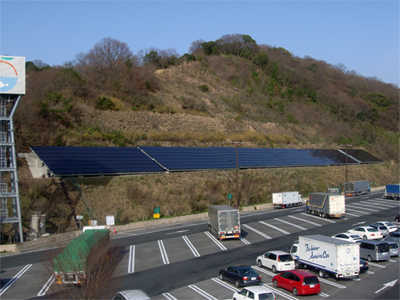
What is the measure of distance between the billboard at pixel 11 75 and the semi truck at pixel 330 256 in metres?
26.2

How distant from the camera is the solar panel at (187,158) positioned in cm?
4820

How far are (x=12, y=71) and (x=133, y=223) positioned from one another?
1834 cm

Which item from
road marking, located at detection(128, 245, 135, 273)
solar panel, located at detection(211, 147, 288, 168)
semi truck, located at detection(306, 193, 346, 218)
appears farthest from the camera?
solar panel, located at detection(211, 147, 288, 168)

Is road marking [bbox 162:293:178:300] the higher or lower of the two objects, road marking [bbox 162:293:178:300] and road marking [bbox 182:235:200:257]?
the higher

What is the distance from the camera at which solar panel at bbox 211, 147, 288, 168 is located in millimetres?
55750

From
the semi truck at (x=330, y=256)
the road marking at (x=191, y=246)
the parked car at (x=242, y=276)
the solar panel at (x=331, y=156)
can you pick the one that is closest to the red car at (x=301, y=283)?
the parked car at (x=242, y=276)

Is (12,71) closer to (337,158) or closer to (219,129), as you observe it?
(219,129)

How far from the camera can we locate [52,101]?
53.2 metres

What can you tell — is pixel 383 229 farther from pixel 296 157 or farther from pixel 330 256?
pixel 296 157

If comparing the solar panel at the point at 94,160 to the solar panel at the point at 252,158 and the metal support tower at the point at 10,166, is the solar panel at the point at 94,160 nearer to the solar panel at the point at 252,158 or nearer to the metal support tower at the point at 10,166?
the metal support tower at the point at 10,166

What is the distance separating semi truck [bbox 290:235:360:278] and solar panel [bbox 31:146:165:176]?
26753 mm

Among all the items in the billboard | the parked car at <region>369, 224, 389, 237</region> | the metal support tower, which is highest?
the billboard

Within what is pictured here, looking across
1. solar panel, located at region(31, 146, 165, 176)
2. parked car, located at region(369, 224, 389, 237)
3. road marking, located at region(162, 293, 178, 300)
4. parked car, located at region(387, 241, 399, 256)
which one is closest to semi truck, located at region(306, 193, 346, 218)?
parked car, located at region(369, 224, 389, 237)

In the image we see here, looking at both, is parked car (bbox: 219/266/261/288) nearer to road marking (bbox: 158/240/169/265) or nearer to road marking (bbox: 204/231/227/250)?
road marking (bbox: 158/240/169/265)
